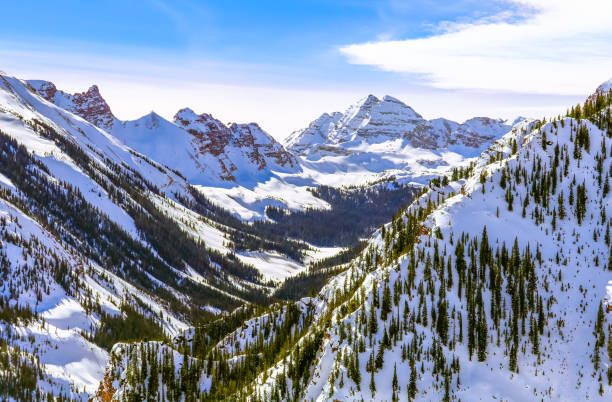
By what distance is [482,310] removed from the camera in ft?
181

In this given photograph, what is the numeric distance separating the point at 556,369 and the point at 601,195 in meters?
29.2

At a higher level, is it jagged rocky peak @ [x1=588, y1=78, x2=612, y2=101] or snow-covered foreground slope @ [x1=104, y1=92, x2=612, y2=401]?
jagged rocky peak @ [x1=588, y1=78, x2=612, y2=101]

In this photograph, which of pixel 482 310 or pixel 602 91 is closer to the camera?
pixel 482 310

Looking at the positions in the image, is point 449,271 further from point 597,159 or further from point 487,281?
point 597,159

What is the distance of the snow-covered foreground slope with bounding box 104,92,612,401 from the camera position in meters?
50.0

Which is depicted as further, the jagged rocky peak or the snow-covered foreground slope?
the jagged rocky peak

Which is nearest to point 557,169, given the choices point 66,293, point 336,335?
point 336,335

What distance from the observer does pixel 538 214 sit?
66.0m

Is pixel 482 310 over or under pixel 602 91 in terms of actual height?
under

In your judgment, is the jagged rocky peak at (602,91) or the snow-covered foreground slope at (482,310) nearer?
the snow-covered foreground slope at (482,310)

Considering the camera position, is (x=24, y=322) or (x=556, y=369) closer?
(x=556, y=369)

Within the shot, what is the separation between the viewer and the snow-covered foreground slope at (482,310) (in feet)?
164

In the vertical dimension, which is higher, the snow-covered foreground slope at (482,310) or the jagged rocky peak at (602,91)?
the jagged rocky peak at (602,91)

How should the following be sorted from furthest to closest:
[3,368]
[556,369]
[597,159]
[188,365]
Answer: [3,368] < [188,365] < [597,159] < [556,369]
